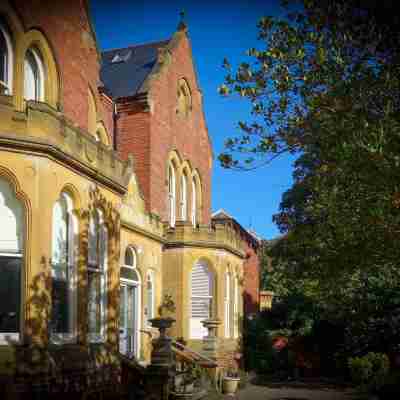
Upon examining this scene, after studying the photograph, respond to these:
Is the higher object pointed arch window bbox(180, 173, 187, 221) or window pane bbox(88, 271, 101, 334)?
pointed arch window bbox(180, 173, 187, 221)

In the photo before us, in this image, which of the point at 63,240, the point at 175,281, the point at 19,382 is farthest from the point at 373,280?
the point at 19,382

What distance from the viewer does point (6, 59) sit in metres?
13.7

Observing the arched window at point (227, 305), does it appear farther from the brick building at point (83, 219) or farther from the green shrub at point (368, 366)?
the green shrub at point (368, 366)

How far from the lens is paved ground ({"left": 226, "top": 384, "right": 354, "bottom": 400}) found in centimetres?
2019

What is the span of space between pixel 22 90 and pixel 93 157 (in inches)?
80.8

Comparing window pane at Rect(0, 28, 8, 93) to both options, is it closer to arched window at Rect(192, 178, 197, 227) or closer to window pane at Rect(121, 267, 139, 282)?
window pane at Rect(121, 267, 139, 282)

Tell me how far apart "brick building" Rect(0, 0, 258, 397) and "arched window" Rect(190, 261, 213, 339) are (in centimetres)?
4

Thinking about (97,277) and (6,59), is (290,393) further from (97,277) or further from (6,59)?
(6,59)

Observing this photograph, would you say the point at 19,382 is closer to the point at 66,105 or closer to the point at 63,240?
the point at 63,240

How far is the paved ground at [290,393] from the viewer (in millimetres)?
20188

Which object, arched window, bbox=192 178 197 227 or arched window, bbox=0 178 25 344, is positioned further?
arched window, bbox=192 178 197 227

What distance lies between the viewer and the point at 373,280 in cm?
2419

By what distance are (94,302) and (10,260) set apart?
305 cm

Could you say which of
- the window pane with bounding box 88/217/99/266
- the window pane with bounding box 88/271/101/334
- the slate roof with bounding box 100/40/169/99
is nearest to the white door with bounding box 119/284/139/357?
the window pane with bounding box 88/271/101/334
